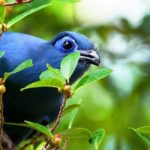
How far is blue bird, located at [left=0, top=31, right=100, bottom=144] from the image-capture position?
298 centimetres

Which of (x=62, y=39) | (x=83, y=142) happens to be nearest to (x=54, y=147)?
(x=62, y=39)

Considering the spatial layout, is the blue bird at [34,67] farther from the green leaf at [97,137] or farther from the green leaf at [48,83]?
the green leaf at [48,83]

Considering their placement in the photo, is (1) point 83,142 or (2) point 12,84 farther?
(1) point 83,142

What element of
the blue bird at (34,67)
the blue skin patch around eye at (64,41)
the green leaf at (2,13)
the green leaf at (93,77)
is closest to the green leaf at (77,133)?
the green leaf at (93,77)

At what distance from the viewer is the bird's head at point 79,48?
3.00 m

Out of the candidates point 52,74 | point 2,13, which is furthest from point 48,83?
point 2,13

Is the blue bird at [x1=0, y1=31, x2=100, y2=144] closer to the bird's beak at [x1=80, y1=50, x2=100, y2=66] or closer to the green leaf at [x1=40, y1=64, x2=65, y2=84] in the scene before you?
the bird's beak at [x1=80, y1=50, x2=100, y2=66]

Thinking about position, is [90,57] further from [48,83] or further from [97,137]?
[48,83]

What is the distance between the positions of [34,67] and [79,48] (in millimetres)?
246

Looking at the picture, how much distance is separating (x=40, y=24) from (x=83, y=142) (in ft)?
3.20

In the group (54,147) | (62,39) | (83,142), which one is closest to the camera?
(54,147)

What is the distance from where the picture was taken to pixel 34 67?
306cm

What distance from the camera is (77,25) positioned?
4836 mm

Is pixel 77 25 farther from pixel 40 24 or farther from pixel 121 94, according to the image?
pixel 121 94
